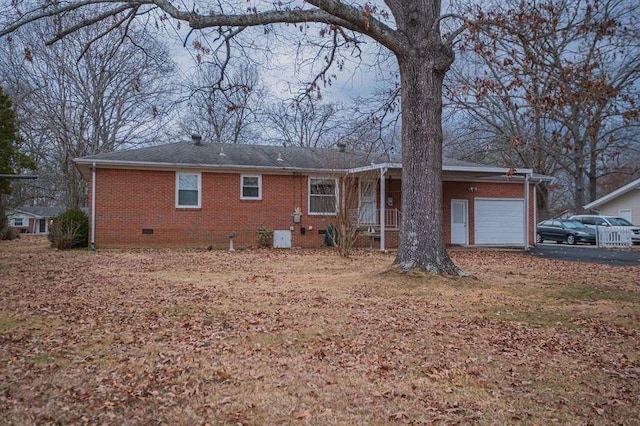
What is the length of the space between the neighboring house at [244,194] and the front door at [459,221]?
41mm

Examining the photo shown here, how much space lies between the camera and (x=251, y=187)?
61.6ft

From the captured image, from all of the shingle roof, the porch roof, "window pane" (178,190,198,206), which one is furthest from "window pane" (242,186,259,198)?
the porch roof

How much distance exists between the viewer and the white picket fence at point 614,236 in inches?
917

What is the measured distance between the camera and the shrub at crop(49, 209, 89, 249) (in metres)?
17.0

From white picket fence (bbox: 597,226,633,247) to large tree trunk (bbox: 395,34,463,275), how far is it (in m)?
17.7

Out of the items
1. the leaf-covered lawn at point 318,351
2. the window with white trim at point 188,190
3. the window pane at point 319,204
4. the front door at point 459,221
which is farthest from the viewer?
the front door at point 459,221

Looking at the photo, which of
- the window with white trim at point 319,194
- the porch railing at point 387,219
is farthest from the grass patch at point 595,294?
the porch railing at point 387,219

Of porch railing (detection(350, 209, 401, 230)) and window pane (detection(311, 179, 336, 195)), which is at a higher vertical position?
window pane (detection(311, 179, 336, 195))

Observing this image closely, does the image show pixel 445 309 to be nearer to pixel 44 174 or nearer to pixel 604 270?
pixel 604 270

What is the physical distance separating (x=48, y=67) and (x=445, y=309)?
26.3m

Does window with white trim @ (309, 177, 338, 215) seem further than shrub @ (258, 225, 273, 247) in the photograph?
No

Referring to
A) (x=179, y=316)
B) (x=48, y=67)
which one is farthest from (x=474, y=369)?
(x=48, y=67)

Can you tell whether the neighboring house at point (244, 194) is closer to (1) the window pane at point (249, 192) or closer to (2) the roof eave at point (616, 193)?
(1) the window pane at point (249, 192)

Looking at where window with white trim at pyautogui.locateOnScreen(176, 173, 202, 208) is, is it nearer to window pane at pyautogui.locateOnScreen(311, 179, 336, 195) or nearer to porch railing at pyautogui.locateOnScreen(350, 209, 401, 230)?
window pane at pyautogui.locateOnScreen(311, 179, 336, 195)
